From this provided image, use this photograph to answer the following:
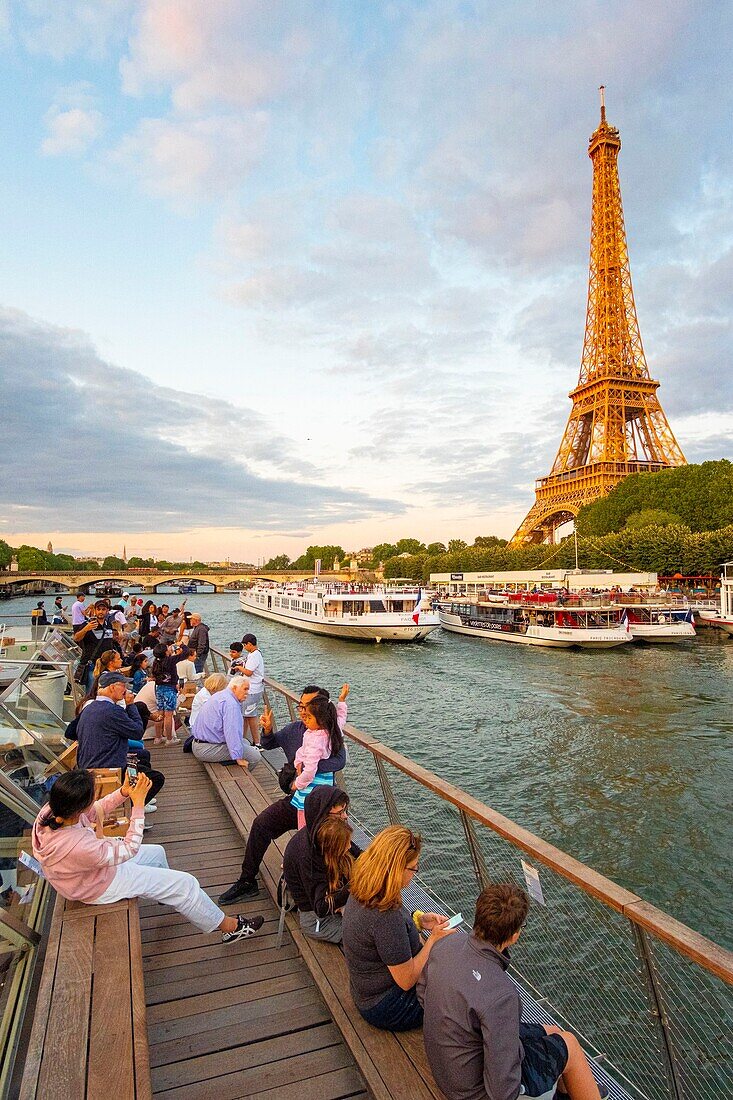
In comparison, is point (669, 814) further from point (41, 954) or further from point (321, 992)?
point (41, 954)

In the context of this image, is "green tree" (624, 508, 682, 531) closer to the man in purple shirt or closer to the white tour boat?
the white tour boat

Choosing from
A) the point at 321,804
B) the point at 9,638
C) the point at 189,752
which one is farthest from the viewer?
the point at 9,638

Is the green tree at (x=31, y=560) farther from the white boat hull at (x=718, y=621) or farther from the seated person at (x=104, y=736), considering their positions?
the seated person at (x=104, y=736)

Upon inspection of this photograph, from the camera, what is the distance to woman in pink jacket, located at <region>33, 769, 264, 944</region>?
3912mm

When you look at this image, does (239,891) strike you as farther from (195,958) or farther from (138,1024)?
(138,1024)

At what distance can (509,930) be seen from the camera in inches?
109

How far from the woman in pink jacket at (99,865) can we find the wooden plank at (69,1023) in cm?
28

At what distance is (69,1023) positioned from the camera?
122 inches

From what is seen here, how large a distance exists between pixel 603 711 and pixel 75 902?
19943 mm

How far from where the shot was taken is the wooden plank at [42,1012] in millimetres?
2758

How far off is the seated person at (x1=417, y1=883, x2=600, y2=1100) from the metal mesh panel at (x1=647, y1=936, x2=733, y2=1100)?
263 centimetres

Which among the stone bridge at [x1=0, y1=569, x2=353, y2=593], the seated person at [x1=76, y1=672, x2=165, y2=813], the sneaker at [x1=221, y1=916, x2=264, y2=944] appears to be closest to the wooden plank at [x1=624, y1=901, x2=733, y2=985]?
the sneaker at [x1=221, y1=916, x2=264, y2=944]

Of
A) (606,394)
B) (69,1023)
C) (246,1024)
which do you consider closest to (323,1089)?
(246,1024)

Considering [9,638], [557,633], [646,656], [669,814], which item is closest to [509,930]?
[669,814]
